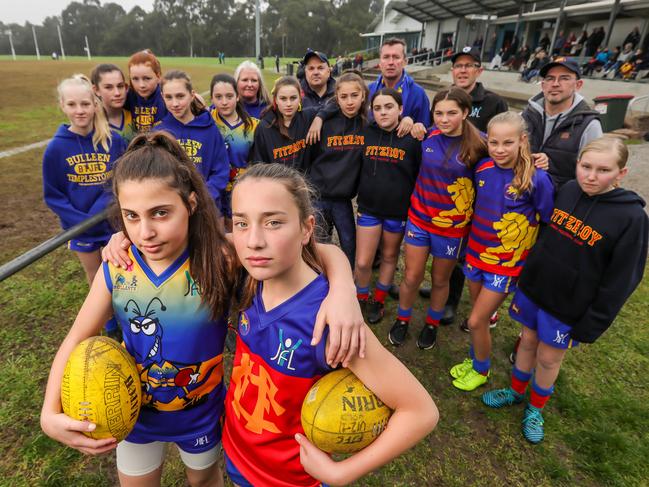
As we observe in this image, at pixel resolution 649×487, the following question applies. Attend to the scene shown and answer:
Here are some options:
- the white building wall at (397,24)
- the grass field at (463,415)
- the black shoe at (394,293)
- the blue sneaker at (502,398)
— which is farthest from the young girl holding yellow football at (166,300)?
the white building wall at (397,24)

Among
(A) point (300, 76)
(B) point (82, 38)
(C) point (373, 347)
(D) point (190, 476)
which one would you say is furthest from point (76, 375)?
(B) point (82, 38)

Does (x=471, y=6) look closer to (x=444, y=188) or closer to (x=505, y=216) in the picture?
(x=444, y=188)

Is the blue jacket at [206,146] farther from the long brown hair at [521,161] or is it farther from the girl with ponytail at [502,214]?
the long brown hair at [521,161]

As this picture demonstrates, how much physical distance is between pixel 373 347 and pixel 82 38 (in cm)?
11594

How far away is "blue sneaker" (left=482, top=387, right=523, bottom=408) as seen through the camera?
10.00 ft

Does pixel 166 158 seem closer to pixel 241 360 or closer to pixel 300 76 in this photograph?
pixel 241 360

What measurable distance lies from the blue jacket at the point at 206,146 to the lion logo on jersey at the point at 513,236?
2518 millimetres

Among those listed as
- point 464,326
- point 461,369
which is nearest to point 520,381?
point 461,369

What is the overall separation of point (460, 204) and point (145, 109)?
3326 millimetres

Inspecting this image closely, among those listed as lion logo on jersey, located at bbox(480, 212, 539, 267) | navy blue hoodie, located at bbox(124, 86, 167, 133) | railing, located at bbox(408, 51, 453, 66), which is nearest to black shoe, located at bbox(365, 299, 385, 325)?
lion logo on jersey, located at bbox(480, 212, 539, 267)

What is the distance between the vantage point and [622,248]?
7.25ft

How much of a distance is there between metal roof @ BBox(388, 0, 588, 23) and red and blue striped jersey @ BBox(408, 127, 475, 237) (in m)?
23.1

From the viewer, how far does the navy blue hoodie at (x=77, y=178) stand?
311cm

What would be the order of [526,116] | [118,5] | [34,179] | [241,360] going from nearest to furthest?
[241,360] < [526,116] < [34,179] < [118,5]
